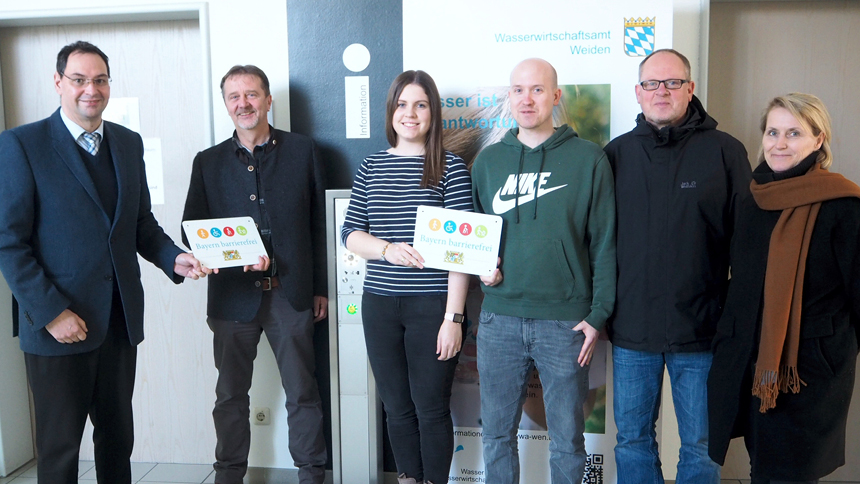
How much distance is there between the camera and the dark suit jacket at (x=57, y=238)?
1893 mm

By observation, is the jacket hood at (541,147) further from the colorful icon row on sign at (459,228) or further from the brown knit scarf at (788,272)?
the brown knit scarf at (788,272)

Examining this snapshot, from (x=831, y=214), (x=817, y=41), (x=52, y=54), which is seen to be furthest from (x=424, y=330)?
(x=52, y=54)

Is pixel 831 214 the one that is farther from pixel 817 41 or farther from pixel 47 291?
pixel 47 291

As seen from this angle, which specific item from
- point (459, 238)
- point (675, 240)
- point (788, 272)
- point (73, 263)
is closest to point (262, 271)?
point (73, 263)

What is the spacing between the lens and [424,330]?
6.75 feet

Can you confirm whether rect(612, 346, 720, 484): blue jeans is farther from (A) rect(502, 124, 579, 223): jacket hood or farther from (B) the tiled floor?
(B) the tiled floor

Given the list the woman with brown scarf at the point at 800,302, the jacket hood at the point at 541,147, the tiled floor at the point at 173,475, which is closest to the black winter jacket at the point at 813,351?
the woman with brown scarf at the point at 800,302

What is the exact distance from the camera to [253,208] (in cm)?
245

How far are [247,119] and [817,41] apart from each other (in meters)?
2.61

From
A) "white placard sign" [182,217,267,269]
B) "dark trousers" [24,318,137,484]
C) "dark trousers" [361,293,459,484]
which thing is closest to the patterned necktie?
"white placard sign" [182,217,267,269]

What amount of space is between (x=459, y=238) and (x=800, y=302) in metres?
1.04

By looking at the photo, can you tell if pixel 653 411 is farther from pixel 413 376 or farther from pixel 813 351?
pixel 413 376

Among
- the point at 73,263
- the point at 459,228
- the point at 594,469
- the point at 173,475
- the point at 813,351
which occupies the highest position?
the point at 459,228

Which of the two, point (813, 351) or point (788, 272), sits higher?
point (788, 272)
